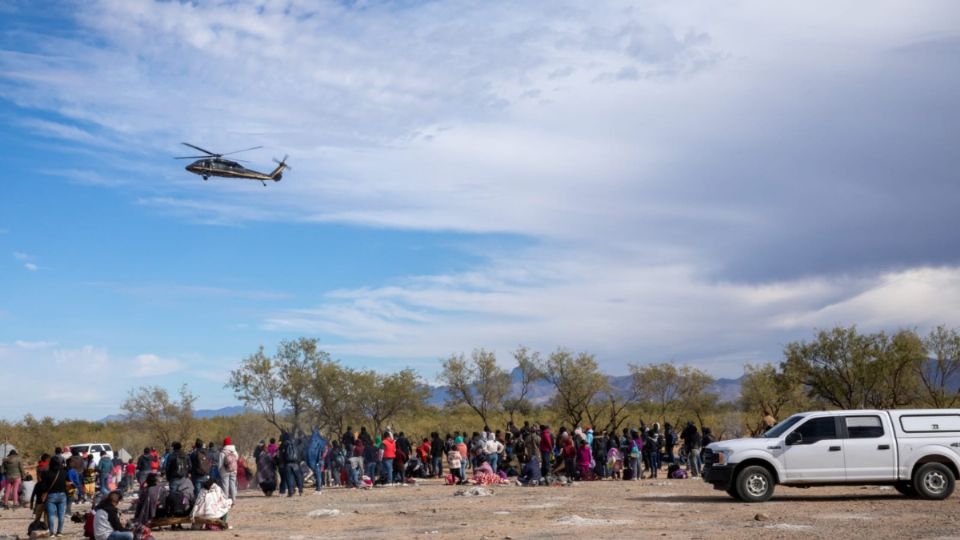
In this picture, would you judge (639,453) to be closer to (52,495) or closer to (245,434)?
(52,495)

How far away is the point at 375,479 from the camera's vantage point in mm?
29266

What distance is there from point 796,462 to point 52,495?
542 inches

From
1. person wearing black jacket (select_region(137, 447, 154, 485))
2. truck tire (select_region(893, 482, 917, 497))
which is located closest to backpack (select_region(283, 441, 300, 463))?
person wearing black jacket (select_region(137, 447, 154, 485))

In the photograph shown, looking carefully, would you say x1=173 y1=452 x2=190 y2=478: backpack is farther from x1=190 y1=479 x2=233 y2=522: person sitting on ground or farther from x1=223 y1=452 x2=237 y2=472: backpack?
x1=223 y1=452 x2=237 y2=472: backpack

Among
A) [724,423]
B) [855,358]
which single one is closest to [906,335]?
[855,358]

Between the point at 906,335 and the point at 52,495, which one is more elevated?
the point at 906,335

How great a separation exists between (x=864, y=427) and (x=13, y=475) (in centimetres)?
2147

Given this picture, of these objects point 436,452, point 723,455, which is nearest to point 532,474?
point 436,452

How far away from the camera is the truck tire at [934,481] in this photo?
731 inches

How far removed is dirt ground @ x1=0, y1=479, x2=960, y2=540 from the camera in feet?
50.1

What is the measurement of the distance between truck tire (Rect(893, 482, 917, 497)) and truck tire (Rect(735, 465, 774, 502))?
271 centimetres

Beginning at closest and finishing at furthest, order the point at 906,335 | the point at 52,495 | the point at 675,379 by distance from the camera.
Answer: the point at 52,495, the point at 906,335, the point at 675,379

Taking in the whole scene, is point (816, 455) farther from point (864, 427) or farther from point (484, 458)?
point (484, 458)

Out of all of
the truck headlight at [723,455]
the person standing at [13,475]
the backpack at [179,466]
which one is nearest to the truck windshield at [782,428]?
the truck headlight at [723,455]
